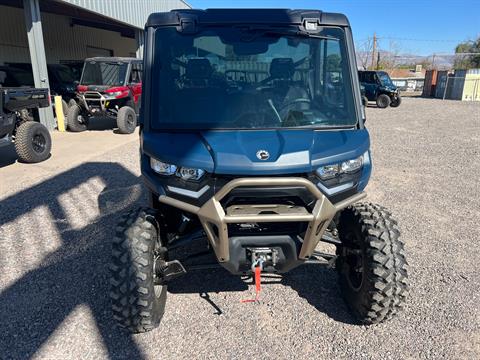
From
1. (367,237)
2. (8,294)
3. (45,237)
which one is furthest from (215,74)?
(45,237)

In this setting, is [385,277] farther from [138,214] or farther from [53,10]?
[53,10]

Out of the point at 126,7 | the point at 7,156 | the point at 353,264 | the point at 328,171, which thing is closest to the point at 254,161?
the point at 328,171

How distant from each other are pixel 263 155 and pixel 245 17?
45.1 inches

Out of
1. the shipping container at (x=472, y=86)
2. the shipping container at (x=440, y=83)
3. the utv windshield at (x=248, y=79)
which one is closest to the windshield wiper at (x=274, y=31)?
the utv windshield at (x=248, y=79)

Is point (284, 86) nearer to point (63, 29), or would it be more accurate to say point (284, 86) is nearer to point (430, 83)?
point (63, 29)

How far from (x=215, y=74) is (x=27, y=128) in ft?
18.9

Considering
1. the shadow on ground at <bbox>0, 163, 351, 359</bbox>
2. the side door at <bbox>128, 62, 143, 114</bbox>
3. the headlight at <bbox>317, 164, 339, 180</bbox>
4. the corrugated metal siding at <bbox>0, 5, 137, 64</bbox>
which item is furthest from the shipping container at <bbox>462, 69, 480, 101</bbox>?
the headlight at <bbox>317, 164, 339, 180</bbox>

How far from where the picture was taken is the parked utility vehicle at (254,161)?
2.38m

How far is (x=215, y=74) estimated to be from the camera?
2959 mm

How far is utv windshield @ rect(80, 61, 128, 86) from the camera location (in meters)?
11.5

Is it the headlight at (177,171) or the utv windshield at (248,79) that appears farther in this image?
the utv windshield at (248,79)

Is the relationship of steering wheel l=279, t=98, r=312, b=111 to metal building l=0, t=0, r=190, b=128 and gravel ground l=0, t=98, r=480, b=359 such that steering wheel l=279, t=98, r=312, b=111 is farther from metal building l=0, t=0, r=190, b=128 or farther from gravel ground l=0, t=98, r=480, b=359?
metal building l=0, t=0, r=190, b=128

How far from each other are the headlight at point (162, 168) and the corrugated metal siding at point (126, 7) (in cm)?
1138

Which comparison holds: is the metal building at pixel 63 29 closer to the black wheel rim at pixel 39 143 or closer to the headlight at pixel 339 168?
the black wheel rim at pixel 39 143
